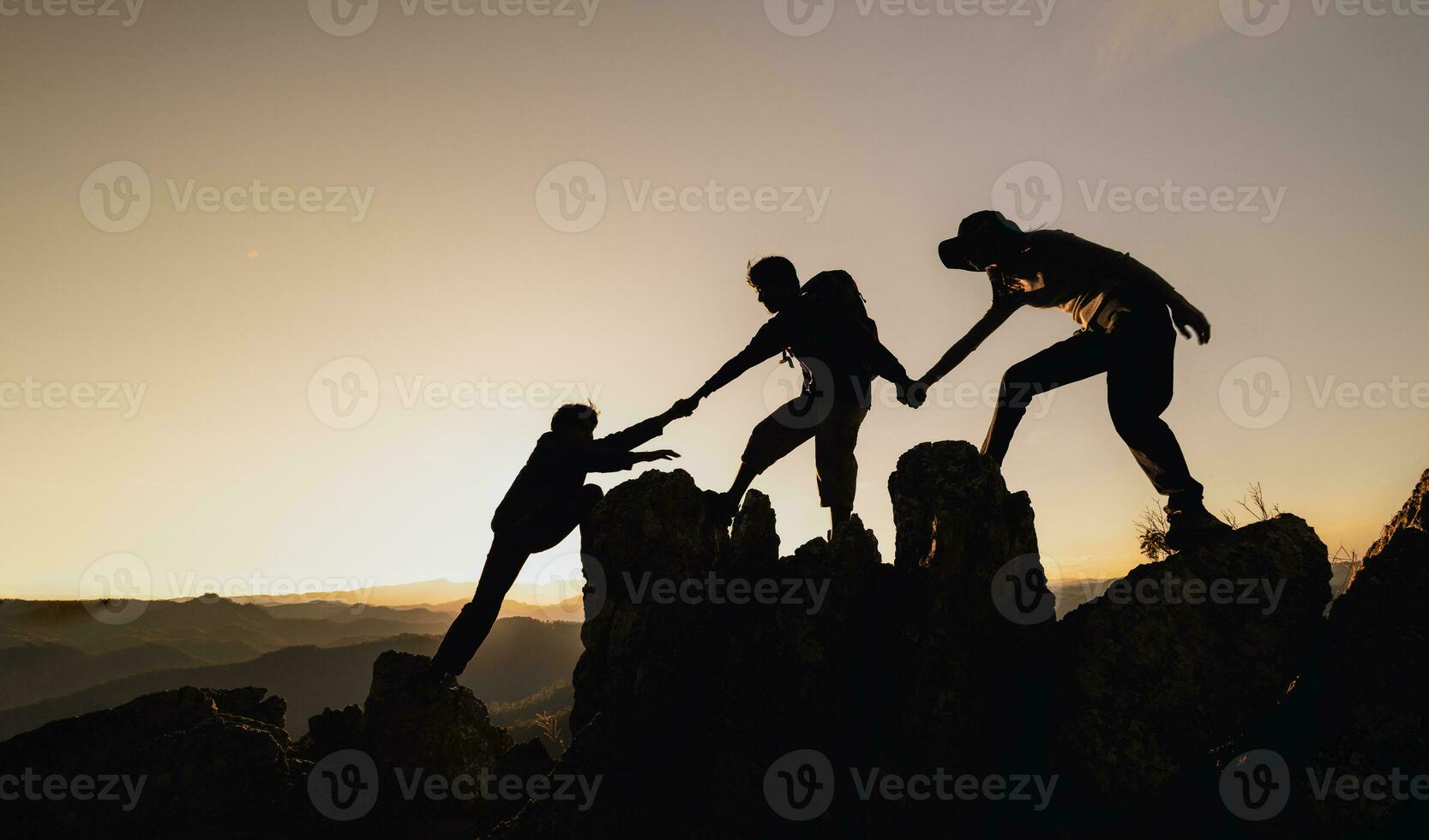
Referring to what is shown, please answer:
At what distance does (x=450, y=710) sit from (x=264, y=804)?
5.52 ft

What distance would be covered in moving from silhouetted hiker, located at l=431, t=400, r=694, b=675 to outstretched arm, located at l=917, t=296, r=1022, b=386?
259 cm

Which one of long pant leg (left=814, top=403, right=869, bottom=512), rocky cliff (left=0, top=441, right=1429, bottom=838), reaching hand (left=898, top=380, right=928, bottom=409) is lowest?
rocky cliff (left=0, top=441, right=1429, bottom=838)

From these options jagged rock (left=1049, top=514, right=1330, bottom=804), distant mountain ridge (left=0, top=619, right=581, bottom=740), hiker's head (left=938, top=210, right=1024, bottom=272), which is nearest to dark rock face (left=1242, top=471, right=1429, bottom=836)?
jagged rock (left=1049, top=514, right=1330, bottom=804)

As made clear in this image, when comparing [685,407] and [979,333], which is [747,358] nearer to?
[685,407]

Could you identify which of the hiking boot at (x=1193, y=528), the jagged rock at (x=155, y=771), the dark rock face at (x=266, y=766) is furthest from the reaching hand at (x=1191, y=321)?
the jagged rock at (x=155, y=771)

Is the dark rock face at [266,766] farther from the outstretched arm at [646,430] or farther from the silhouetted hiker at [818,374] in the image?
the silhouetted hiker at [818,374]

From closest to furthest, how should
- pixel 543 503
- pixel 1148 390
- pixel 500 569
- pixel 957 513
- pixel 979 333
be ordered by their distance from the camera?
1. pixel 1148 390
2. pixel 957 513
3. pixel 979 333
4. pixel 500 569
5. pixel 543 503

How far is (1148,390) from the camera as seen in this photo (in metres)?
5.09

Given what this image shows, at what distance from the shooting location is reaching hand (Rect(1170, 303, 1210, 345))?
5148 mm

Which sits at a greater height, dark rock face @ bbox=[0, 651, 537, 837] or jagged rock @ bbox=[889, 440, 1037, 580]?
jagged rock @ bbox=[889, 440, 1037, 580]

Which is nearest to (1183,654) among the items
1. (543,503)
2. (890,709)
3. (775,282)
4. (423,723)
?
(890,709)

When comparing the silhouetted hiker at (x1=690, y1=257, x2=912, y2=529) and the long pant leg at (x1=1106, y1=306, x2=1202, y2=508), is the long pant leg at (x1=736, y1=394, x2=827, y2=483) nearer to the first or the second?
the silhouetted hiker at (x1=690, y1=257, x2=912, y2=529)

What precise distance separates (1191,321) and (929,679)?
11.8 feet

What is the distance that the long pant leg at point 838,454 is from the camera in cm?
680
